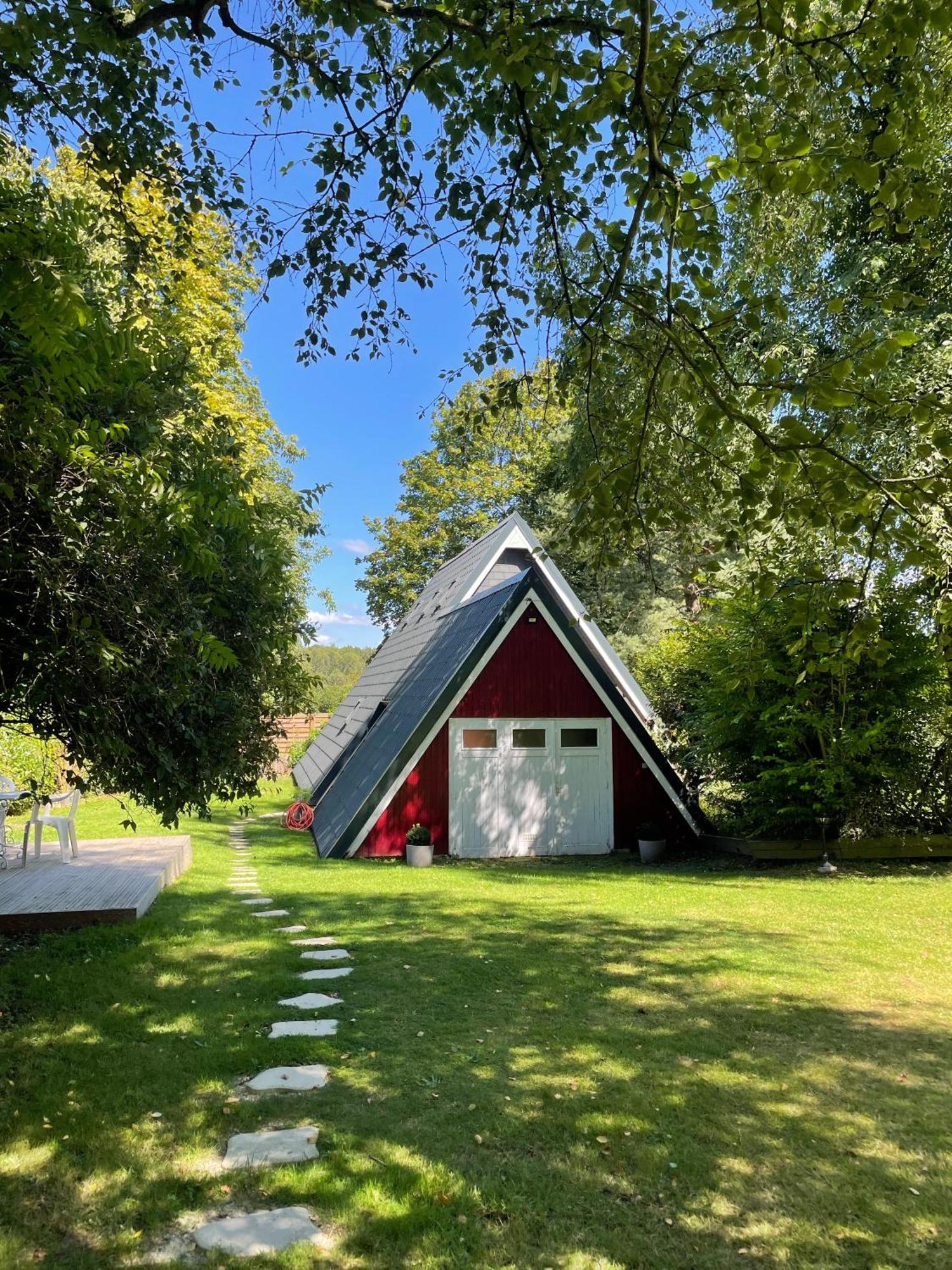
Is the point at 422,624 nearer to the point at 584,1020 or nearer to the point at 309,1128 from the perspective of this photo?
the point at 584,1020

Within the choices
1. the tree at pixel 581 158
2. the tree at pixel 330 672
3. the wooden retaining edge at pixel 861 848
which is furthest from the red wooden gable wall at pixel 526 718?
the tree at pixel 581 158

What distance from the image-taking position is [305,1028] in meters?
4.55

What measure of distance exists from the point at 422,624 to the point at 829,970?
551 inches

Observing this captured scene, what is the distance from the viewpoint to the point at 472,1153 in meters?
3.22

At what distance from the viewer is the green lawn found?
2746mm

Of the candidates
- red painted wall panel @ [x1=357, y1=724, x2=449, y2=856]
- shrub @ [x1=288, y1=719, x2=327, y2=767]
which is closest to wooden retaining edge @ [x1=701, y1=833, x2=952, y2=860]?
red painted wall panel @ [x1=357, y1=724, x2=449, y2=856]

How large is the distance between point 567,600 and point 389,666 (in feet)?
19.3

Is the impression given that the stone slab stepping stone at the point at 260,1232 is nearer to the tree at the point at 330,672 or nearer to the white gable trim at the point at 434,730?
the tree at the point at 330,672

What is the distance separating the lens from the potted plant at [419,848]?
11875 millimetres

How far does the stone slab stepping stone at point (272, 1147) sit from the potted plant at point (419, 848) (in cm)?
846

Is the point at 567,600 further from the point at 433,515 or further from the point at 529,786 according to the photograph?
A: the point at 433,515

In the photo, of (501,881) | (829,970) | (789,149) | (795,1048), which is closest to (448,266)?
(789,149)

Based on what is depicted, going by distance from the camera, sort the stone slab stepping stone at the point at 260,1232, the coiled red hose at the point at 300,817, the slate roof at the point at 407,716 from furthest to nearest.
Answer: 1. the coiled red hose at the point at 300,817
2. the slate roof at the point at 407,716
3. the stone slab stepping stone at the point at 260,1232

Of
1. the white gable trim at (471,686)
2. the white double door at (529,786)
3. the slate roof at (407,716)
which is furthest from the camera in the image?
the white double door at (529,786)
